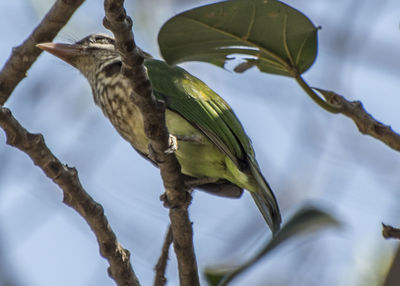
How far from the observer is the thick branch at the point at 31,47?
7.22 ft

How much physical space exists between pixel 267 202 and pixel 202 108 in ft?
1.69

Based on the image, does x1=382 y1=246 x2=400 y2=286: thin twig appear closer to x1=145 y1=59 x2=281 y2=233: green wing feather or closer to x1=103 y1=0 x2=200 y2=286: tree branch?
x1=103 y1=0 x2=200 y2=286: tree branch

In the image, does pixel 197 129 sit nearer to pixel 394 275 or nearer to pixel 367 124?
pixel 367 124

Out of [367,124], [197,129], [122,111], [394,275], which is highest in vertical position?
[394,275]

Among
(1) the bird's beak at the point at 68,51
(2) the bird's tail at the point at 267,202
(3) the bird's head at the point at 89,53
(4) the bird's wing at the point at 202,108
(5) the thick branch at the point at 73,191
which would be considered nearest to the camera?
(5) the thick branch at the point at 73,191

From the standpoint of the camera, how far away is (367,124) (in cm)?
159

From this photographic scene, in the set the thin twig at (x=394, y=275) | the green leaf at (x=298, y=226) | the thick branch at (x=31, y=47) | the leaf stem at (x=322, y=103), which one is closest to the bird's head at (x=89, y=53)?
the thick branch at (x=31, y=47)

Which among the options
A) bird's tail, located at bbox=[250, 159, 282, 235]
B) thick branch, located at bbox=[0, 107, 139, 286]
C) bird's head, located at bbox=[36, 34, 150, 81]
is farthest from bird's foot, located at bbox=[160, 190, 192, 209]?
bird's head, located at bbox=[36, 34, 150, 81]

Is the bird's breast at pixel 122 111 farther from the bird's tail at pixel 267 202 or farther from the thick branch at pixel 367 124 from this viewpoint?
the thick branch at pixel 367 124

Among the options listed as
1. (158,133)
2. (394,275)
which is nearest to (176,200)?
(158,133)

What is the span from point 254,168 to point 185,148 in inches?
12.3

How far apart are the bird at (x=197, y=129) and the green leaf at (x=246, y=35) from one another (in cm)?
53

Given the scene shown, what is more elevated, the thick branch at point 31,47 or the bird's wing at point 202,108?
the thick branch at point 31,47

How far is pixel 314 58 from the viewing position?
1919mm
